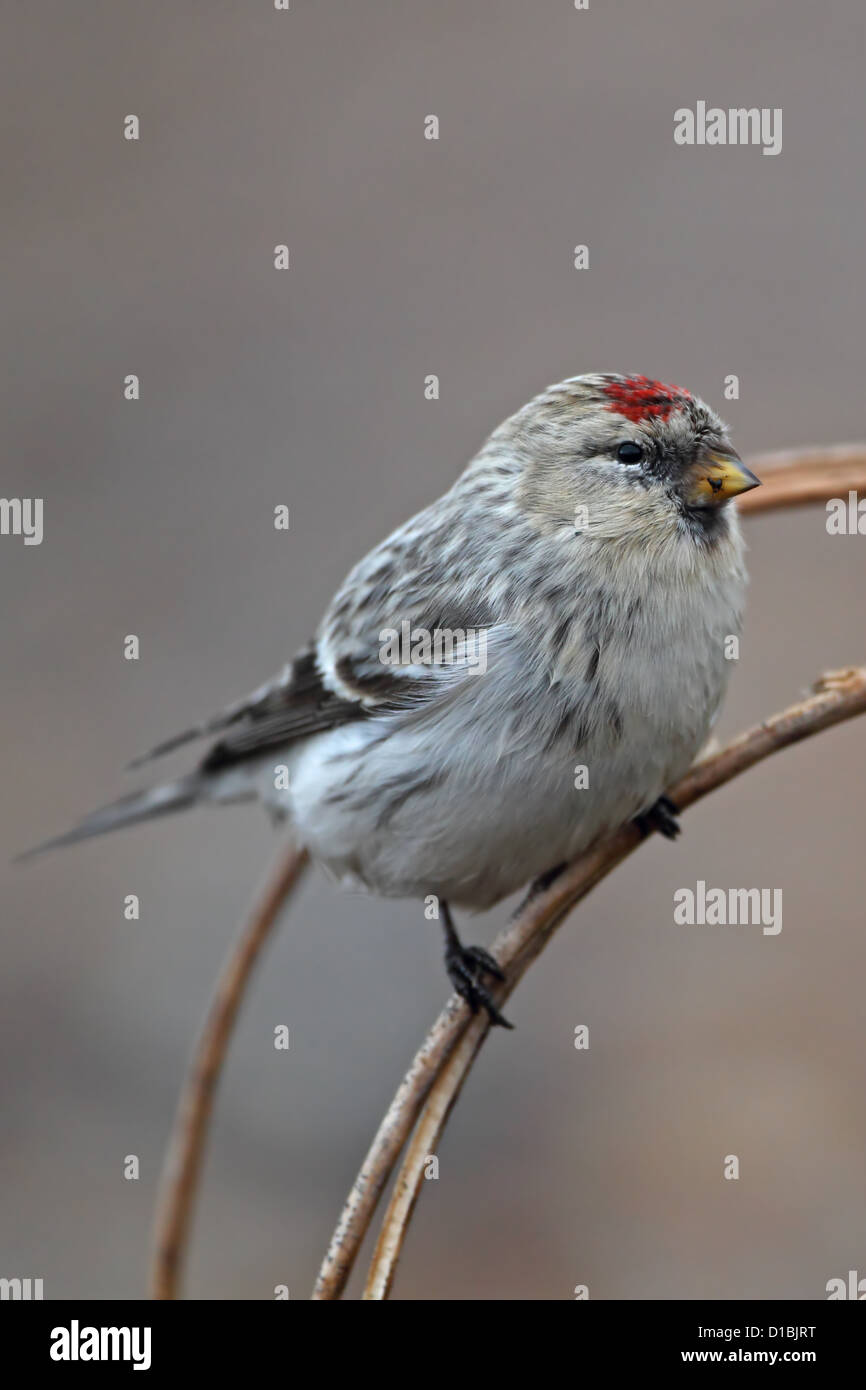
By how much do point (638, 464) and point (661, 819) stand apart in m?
0.47

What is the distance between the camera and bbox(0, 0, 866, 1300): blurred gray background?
350 cm

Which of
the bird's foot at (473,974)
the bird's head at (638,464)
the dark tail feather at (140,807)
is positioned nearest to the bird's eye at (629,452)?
the bird's head at (638,464)

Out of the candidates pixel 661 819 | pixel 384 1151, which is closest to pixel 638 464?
pixel 661 819

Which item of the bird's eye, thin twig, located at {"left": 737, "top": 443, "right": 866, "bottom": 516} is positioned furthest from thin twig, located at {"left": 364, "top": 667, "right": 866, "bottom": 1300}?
the bird's eye

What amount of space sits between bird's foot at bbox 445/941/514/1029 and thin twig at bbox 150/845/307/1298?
276 millimetres

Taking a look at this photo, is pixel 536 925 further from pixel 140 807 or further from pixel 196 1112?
pixel 140 807

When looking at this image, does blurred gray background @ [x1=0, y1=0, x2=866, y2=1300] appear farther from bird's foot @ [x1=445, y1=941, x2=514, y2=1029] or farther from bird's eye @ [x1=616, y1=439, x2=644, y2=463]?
bird's eye @ [x1=616, y1=439, x2=644, y2=463]

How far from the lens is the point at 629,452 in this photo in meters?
2.03

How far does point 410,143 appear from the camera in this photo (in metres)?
6.11
